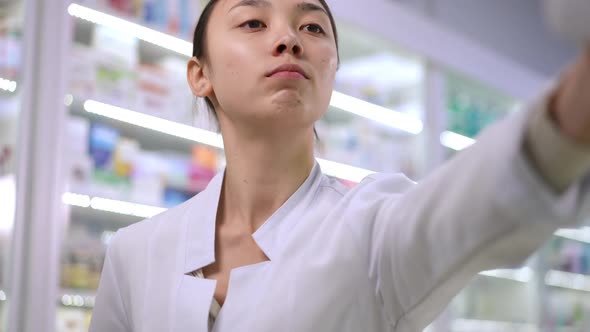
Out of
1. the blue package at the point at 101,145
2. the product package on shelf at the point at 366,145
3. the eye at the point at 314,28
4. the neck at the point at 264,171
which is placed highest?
the product package on shelf at the point at 366,145

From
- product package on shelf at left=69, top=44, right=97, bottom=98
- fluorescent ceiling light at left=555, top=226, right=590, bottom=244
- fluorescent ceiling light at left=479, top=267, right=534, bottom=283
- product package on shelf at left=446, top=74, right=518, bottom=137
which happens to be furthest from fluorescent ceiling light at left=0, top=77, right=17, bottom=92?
fluorescent ceiling light at left=555, top=226, right=590, bottom=244

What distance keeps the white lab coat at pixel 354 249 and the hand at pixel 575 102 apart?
1.6 inches

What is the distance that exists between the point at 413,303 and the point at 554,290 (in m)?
5.25

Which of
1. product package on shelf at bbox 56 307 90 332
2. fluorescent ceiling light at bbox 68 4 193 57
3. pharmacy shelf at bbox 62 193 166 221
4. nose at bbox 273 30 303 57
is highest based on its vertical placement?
fluorescent ceiling light at bbox 68 4 193 57

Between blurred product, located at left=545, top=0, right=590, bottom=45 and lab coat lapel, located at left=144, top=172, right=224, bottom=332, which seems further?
lab coat lapel, located at left=144, top=172, right=224, bottom=332

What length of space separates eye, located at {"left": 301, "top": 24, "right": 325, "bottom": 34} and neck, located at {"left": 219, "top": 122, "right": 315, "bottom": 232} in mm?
186

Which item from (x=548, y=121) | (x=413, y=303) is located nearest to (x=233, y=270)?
(x=413, y=303)

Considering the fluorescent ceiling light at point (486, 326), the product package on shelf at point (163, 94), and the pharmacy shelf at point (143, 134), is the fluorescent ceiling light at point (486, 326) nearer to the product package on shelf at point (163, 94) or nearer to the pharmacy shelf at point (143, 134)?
the pharmacy shelf at point (143, 134)

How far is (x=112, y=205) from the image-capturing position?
3.47 meters

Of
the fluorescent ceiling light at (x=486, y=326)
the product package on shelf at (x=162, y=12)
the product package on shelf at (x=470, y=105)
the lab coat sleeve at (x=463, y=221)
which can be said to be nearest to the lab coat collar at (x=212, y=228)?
the lab coat sleeve at (x=463, y=221)

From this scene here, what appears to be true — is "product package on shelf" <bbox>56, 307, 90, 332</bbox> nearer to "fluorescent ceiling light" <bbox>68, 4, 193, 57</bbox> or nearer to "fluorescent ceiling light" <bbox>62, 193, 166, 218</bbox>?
"fluorescent ceiling light" <bbox>62, 193, 166, 218</bbox>

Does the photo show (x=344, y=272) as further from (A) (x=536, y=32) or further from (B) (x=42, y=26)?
(A) (x=536, y=32)

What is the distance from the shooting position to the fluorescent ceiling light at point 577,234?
6184 mm

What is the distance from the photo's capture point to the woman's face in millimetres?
1263
